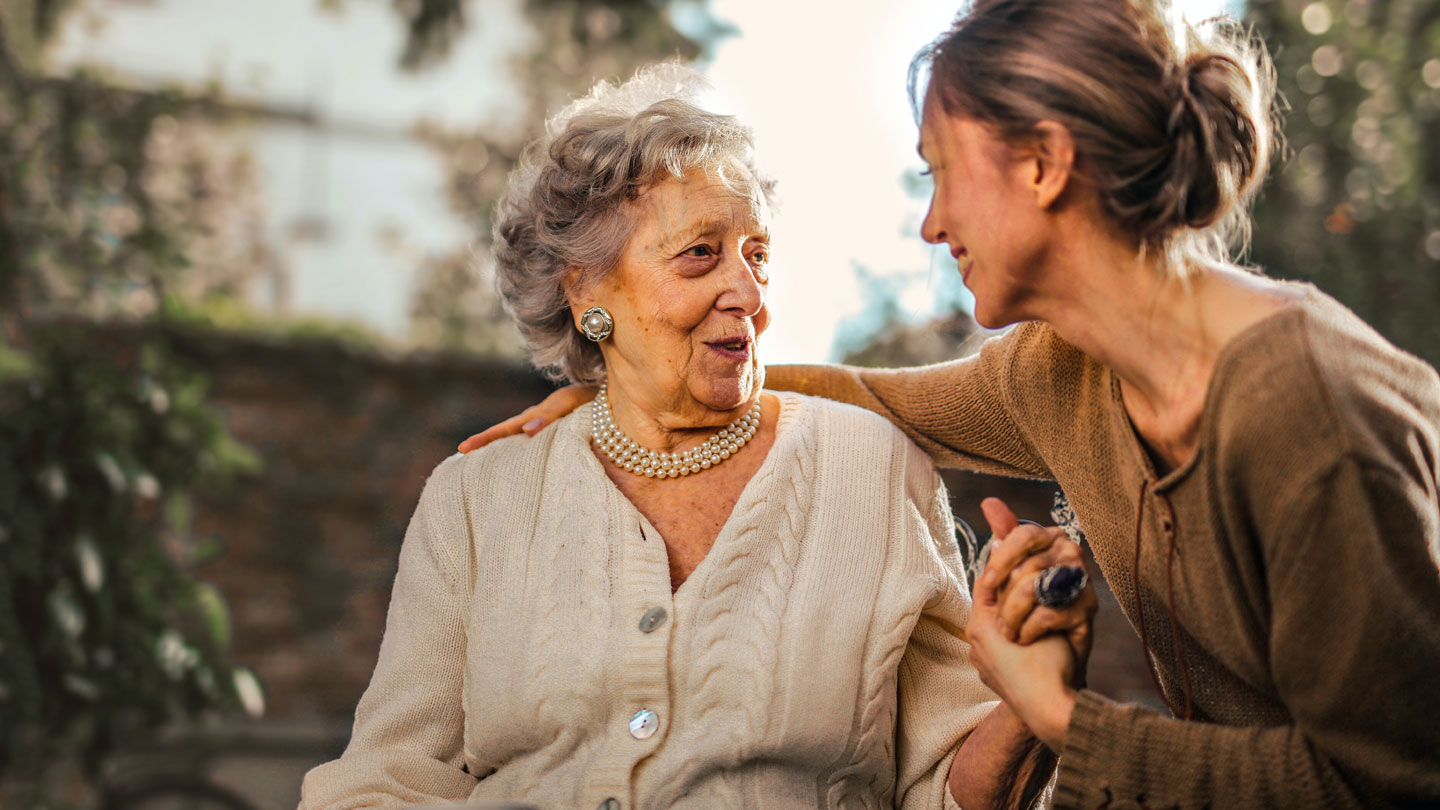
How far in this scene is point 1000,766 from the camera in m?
1.88

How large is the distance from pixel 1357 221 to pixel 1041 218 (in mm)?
3408

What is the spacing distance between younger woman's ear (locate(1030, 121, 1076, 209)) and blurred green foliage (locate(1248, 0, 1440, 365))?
319 centimetres

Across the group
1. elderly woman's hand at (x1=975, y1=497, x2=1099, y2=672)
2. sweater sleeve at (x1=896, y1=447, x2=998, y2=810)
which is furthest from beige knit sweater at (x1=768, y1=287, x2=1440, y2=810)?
sweater sleeve at (x1=896, y1=447, x2=998, y2=810)

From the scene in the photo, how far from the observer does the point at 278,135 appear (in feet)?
29.5

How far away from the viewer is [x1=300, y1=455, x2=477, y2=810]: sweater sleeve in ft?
6.49

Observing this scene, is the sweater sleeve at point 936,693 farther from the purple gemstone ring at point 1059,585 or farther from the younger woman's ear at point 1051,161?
the younger woman's ear at point 1051,161

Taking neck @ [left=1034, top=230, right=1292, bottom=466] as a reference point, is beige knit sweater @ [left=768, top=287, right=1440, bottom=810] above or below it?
below

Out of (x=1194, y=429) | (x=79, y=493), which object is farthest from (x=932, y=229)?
(x=79, y=493)

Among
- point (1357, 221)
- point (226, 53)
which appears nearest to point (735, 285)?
point (1357, 221)

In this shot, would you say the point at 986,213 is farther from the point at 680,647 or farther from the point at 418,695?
the point at 418,695

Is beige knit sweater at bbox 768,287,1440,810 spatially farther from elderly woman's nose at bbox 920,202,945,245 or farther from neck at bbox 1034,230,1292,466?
elderly woman's nose at bbox 920,202,945,245

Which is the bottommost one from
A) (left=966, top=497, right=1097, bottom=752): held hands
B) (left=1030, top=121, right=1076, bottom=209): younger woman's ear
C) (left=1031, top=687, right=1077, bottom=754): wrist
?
(left=1031, top=687, right=1077, bottom=754): wrist

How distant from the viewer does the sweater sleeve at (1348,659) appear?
1.37 meters

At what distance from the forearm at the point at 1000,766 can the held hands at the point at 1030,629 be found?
0.19 meters
